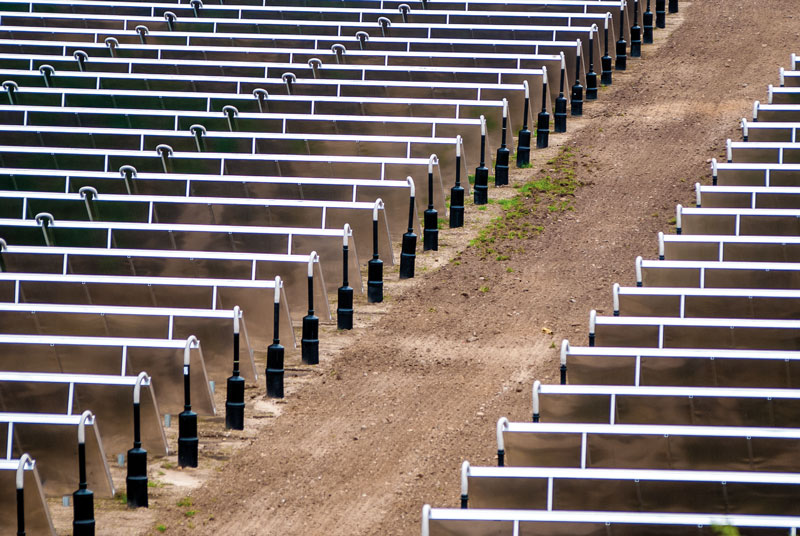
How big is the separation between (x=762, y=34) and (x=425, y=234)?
40.3 feet

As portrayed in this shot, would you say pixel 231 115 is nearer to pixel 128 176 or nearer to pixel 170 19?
pixel 128 176

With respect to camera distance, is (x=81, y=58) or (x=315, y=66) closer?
(x=315, y=66)

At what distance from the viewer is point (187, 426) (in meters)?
12.4

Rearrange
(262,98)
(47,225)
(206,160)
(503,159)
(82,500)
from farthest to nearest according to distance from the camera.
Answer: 1. (262,98)
2. (503,159)
3. (206,160)
4. (47,225)
5. (82,500)

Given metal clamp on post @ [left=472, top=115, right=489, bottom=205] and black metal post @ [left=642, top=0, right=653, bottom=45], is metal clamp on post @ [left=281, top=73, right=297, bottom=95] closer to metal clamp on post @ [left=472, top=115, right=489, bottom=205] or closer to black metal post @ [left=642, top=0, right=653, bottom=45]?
metal clamp on post @ [left=472, top=115, right=489, bottom=205]

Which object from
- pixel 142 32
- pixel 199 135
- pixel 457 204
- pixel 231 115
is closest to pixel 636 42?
pixel 457 204

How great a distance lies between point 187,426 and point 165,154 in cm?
694

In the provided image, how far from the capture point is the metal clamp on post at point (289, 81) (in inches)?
847

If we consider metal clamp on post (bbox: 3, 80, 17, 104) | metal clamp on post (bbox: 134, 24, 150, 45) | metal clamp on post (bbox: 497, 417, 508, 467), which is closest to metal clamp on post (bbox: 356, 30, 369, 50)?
metal clamp on post (bbox: 134, 24, 150, 45)

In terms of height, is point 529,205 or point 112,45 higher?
point 112,45

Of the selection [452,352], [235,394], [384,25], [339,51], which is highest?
[384,25]

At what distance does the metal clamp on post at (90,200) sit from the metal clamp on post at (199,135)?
8.00ft

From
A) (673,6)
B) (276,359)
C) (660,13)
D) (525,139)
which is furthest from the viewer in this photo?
(673,6)

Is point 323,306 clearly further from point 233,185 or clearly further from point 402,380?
point 233,185
